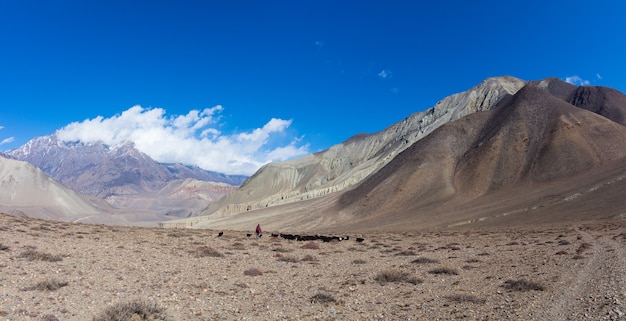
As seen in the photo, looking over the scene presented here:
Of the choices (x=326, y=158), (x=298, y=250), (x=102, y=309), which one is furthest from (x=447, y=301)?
(x=326, y=158)

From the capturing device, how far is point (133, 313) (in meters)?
9.39

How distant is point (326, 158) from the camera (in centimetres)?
18612

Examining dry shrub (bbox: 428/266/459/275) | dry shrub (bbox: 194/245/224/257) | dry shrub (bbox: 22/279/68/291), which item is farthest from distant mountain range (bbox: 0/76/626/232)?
dry shrub (bbox: 22/279/68/291)

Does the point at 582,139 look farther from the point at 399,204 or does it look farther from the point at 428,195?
the point at 399,204

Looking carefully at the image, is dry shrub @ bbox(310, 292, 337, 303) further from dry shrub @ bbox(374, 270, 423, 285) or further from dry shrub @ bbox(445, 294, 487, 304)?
dry shrub @ bbox(445, 294, 487, 304)

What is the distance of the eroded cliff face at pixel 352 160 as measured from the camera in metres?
135

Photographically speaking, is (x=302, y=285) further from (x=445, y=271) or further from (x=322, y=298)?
(x=445, y=271)

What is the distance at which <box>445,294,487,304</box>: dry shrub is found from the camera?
11.3 meters

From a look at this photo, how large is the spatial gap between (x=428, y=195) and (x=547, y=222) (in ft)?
110

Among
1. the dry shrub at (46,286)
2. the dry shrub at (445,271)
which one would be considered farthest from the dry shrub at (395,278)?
the dry shrub at (46,286)

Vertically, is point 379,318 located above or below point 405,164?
below

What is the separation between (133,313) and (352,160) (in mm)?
163062

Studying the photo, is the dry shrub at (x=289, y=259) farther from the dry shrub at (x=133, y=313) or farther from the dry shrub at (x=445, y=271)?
the dry shrub at (x=133, y=313)

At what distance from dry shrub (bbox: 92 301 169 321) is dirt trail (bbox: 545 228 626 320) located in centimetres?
949
